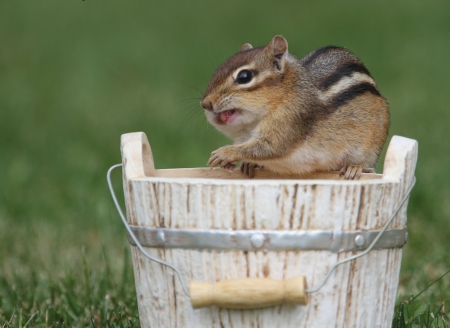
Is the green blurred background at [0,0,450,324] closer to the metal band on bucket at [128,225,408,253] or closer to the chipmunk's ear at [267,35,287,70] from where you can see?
the chipmunk's ear at [267,35,287,70]

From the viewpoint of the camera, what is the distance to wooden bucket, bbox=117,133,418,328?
A: 213 centimetres

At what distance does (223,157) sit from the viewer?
2.84 metres

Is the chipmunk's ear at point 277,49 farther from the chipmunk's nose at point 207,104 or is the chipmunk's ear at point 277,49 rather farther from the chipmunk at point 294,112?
the chipmunk's nose at point 207,104

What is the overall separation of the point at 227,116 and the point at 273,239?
104cm

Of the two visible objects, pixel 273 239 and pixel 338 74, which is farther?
pixel 338 74

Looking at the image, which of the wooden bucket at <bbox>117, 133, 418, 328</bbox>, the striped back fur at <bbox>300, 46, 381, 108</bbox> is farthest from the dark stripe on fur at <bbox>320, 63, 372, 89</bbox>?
the wooden bucket at <bbox>117, 133, 418, 328</bbox>

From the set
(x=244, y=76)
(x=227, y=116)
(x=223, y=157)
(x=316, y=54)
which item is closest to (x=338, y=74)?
(x=316, y=54)

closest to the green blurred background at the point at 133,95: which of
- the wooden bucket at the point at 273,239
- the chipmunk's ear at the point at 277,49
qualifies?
the chipmunk's ear at the point at 277,49

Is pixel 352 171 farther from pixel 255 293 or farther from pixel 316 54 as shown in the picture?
pixel 255 293

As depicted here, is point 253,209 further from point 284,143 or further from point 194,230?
point 284,143

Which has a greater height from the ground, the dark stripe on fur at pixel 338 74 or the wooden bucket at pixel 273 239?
the dark stripe on fur at pixel 338 74

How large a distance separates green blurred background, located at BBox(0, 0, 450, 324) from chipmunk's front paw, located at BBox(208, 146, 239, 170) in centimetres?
59

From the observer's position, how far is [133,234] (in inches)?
90.6

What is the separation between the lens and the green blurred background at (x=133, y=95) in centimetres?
436
